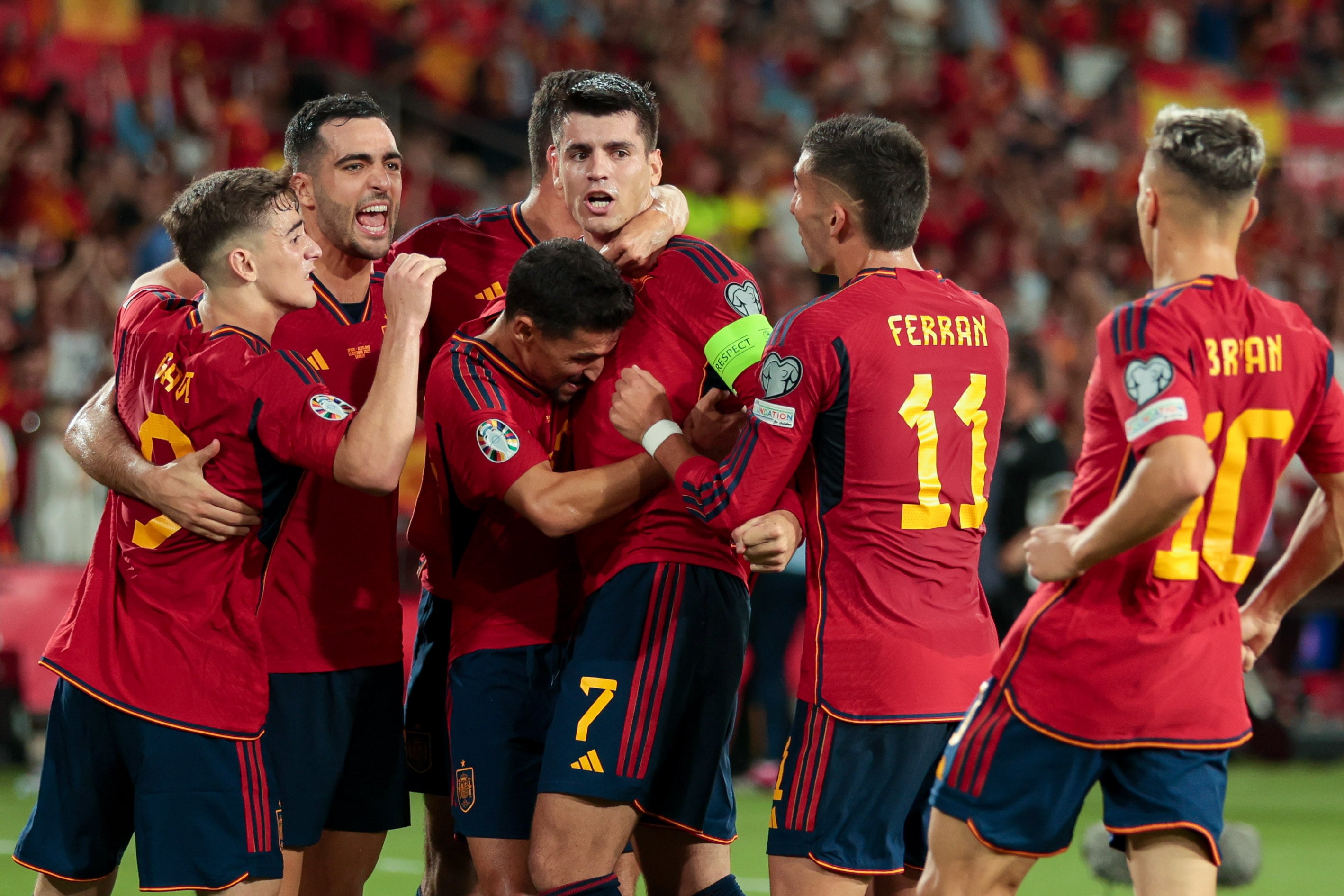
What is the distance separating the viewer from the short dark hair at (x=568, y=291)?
4.21 meters

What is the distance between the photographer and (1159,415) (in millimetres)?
3555

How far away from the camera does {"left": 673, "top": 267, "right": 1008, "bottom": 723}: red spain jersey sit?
3.99 metres

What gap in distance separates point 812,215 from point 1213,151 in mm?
1017

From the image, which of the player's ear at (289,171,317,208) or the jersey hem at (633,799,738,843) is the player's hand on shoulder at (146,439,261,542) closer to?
the player's ear at (289,171,317,208)

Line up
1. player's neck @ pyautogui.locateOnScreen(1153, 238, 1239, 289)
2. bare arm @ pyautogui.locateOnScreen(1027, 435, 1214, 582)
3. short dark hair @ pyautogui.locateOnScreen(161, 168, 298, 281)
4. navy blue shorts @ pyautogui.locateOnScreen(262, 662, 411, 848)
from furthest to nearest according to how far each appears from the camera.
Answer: navy blue shorts @ pyautogui.locateOnScreen(262, 662, 411, 848)
short dark hair @ pyautogui.locateOnScreen(161, 168, 298, 281)
player's neck @ pyautogui.locateOnScreen(1153, 238, 1239, 289)
bare arm @ pyautogui.locateOnScreen(1027, 435, 1214, 582)

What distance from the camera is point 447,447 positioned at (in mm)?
4422

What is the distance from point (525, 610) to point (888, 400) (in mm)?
1252

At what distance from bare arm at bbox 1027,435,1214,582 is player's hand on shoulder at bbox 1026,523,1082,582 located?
11mm

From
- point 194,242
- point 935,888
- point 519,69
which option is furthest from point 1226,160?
point 519,69

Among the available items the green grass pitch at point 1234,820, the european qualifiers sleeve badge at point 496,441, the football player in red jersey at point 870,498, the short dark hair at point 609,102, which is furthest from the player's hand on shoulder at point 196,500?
the green grass pitch at point 1234,820

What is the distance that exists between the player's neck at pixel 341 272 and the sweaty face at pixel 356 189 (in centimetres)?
2

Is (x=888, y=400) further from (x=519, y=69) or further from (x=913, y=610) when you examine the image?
(x=519, y=69)

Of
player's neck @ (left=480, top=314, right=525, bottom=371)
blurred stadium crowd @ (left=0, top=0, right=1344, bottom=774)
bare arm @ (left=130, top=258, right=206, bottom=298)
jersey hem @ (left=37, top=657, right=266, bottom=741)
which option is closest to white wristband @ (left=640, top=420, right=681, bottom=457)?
player's neck @ (left=480, top=314, right=525, bottom=371)

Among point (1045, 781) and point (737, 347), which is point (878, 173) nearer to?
point (737, 347)
